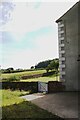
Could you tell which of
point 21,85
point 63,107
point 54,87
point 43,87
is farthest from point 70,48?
point 63,107

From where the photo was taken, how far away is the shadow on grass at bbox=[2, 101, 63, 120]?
616 cm

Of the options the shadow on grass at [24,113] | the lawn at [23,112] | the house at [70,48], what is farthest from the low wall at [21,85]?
the shadow on grass at [24,113]

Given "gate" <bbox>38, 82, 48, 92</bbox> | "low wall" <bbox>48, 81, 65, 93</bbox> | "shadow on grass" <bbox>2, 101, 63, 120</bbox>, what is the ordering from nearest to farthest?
"shadow on grass" <bbox>2, 101, 63, 120</bbox> < "low wall" <bbox>48, 81, 65, 93</bbox> < "gate" <bbox>38, 82, 48, 92</bbox>

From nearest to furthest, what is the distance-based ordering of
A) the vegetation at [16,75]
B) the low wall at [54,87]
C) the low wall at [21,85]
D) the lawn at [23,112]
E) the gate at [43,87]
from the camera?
1. the lawn at [23,112]
2. the low wall at [54,87]
3. the gate at [43,87]
4. the low wall at [21,85]
5. the vegetation at [16,75]

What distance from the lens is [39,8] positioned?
10.8 metres

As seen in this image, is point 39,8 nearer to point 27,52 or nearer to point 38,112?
point 27,52

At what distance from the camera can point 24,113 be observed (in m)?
6.62

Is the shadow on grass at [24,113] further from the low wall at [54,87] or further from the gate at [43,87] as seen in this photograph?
the gate at [43,87]

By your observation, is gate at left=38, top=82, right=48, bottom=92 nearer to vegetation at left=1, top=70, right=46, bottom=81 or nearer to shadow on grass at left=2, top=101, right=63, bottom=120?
shadow on grass at left=2, top=101, right=63, bottom=120

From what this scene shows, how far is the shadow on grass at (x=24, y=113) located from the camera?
243 inches

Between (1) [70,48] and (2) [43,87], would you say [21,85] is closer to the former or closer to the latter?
(2) [43,87]

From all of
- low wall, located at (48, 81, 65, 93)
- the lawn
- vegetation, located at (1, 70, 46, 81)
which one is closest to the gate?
low wall, located at (48, 81, 65, 93)

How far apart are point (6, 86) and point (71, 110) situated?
793 cm

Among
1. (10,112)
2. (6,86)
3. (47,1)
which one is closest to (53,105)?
(10,112)
